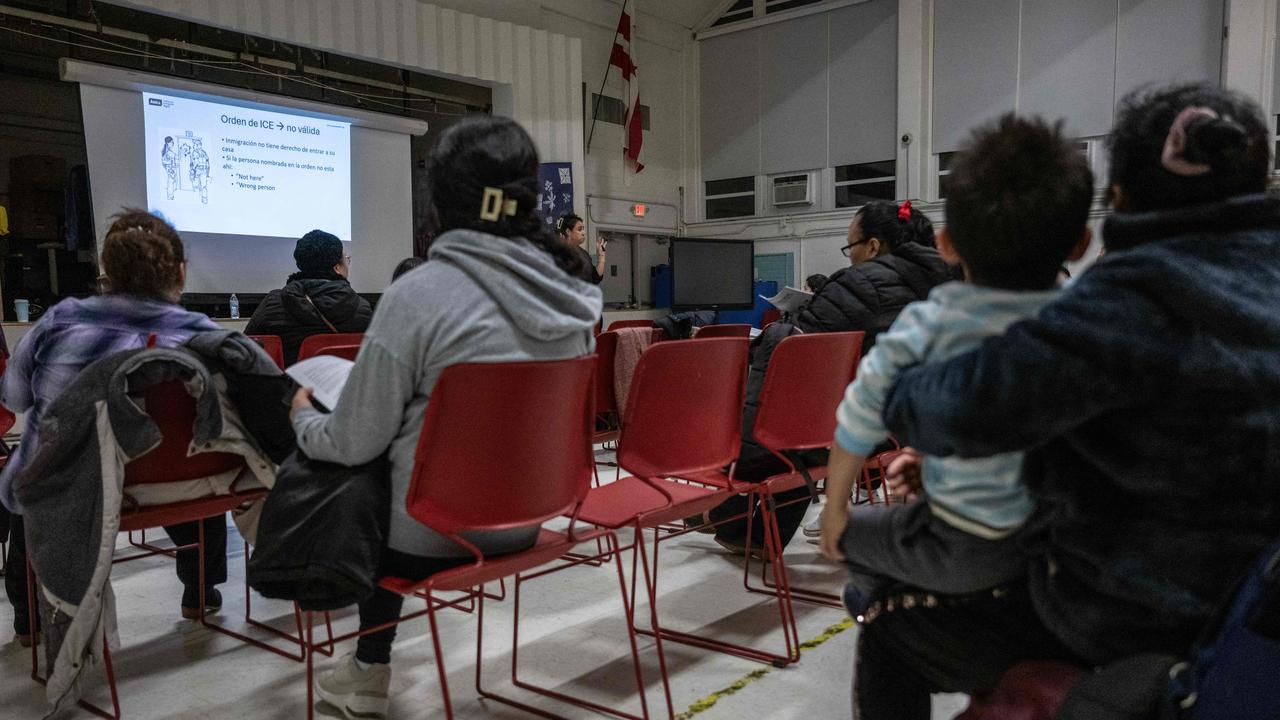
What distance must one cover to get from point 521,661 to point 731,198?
8522mm

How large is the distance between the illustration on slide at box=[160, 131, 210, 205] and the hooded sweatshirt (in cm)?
520

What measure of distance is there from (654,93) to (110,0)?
5774mm

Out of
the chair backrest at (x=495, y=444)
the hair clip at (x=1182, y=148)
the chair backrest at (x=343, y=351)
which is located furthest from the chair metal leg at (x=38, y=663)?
the hair clip at (x=1182, y=148)

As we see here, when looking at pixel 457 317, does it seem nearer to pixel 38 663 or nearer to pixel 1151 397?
pixel 1151 397

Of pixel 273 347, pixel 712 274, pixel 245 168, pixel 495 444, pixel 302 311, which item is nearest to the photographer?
pixel 495 444

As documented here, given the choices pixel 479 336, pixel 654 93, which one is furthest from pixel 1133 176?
pixel 654 93

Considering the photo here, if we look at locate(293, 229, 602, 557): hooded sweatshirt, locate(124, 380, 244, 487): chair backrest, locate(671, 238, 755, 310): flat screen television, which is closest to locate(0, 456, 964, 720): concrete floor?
locate(124, 380, 244, 487): chair backrest

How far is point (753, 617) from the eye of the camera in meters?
2.57

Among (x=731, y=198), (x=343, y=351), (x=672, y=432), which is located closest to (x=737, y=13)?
(x=731, y=198)

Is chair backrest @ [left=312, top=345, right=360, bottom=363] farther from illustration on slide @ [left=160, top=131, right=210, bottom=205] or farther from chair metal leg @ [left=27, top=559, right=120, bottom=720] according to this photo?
illustration on slide @ [left=160, top=131, right=210, bottom=205]

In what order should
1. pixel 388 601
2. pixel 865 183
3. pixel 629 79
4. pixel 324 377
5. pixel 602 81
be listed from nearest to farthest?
pixel 324 377 → pixel 388 601 → pixel 865 183 → pixel 629 79 → pixel 602 81

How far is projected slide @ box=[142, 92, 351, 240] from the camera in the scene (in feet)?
19.2

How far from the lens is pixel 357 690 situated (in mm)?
1824

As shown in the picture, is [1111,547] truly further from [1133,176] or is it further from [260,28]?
[260,28]
